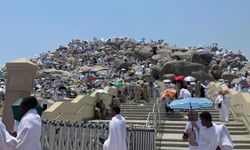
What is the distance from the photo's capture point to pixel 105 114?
19125 mm

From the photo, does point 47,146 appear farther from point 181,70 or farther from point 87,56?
point 87,56

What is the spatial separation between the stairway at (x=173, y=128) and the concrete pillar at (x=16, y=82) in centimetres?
453

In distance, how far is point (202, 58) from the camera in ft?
161

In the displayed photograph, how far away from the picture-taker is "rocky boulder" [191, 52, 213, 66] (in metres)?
48.0

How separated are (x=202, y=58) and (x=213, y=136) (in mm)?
43100

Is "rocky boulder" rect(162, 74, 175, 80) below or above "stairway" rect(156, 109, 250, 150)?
below

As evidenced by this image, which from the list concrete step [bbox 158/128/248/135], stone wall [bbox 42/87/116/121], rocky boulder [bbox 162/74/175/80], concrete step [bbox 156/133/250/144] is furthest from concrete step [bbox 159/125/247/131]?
rocky boulder [bbox 162/74/175/80]

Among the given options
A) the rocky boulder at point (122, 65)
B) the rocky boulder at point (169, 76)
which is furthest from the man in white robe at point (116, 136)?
the rocky boulder at point (122, 65)

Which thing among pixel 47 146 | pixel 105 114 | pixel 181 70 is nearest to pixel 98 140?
pixel 47 146

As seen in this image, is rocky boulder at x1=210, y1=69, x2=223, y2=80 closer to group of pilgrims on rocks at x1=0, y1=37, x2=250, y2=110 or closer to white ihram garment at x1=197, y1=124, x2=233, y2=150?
group of pilgrims on rocks at x1=0, y1=37, x2=250, y2=110

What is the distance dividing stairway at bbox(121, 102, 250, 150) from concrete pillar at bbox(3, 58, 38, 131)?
453 centimetres

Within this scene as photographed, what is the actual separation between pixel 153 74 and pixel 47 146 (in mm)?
35631

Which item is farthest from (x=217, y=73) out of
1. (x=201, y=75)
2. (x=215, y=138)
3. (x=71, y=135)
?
(x=215, y=138)

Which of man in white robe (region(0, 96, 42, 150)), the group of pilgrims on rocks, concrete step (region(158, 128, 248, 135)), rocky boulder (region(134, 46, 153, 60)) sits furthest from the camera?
rocky boulder (region(134, 46, 153, 60))
